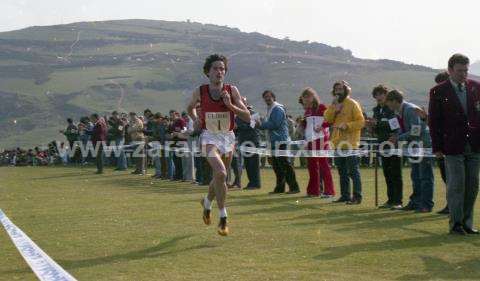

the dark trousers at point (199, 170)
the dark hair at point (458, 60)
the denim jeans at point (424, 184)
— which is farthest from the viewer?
the dark trousers at point (199, 170)

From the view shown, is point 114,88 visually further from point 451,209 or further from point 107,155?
point 451,209

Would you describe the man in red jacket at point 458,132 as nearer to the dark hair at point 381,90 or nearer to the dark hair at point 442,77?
the dark hair at point 442,77

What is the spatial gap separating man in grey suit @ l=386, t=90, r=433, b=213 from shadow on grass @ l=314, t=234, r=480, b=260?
269 centimetres

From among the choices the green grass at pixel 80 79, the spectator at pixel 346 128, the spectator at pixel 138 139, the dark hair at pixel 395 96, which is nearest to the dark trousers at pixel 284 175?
the spectator at pixel 346 128

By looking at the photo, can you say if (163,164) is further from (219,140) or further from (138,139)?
(219,140)

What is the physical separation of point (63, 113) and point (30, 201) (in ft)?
331

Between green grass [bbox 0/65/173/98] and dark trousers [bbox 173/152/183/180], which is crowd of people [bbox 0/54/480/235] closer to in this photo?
dark trousers [bbox 173/152/183/180]

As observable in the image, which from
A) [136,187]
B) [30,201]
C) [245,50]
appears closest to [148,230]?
[30,201]

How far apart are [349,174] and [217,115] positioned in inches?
177

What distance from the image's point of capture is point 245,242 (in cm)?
922

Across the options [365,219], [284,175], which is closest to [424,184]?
[365,219]

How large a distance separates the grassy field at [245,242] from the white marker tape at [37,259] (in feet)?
0.37

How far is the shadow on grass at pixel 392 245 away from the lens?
8355 millimetres

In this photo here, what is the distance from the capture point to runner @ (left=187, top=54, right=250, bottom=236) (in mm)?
9977
